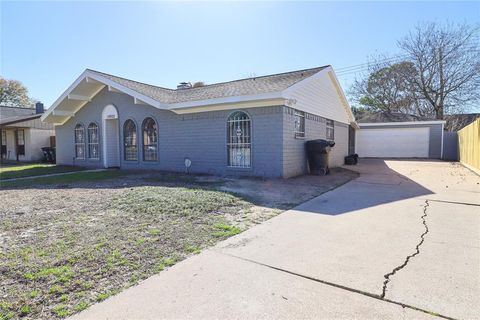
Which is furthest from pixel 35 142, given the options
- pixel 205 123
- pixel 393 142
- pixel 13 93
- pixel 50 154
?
pixel 13 93

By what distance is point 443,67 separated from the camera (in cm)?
2412

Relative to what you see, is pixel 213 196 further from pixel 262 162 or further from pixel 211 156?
pixel 211 156

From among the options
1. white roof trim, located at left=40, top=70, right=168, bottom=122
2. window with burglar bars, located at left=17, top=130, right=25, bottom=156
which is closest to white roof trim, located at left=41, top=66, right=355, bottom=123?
white roof trim, located at left=40, top=70, right=168, bottom=122

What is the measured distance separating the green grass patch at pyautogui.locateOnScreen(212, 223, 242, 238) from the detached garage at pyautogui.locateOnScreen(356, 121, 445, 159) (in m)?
20.6

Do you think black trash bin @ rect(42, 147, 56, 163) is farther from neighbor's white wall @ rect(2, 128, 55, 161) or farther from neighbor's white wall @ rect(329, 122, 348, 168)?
neighbor's white wall @ rect(329, 122, 348, 168)

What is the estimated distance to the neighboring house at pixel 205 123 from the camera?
933cm

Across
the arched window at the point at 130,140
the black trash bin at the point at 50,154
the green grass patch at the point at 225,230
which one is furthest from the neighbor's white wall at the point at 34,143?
the green grass patch at the point at 225,230

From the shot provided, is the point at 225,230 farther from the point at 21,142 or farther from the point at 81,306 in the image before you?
the point at 21,142

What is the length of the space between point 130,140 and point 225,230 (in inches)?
406

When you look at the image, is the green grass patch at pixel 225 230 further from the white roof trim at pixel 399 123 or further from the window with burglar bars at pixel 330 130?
the white roof trim at pixel 399 123

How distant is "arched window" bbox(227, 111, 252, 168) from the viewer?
9.76 metres

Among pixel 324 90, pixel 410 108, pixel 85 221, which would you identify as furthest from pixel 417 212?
pixel 410 108

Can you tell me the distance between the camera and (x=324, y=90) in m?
12.7

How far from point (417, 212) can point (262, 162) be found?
504cm
